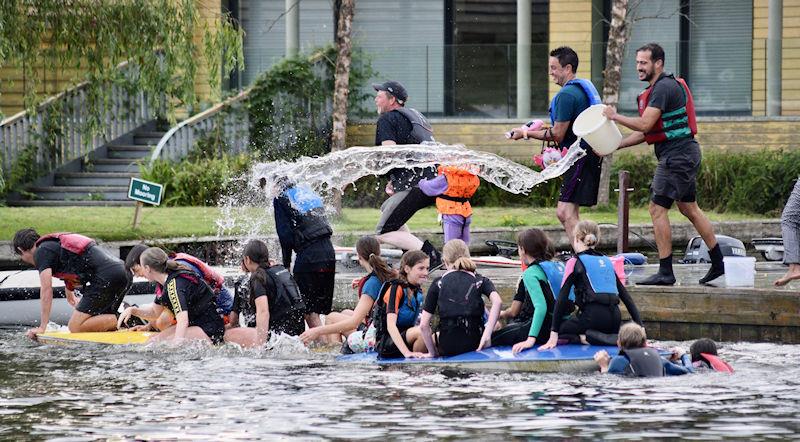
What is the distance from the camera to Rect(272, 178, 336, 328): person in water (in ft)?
40.4

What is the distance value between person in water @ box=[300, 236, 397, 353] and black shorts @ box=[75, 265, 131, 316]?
2352 mm

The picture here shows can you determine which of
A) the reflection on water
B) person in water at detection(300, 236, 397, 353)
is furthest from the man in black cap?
the reflection on water

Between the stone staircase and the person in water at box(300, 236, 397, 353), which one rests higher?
the stone staircase

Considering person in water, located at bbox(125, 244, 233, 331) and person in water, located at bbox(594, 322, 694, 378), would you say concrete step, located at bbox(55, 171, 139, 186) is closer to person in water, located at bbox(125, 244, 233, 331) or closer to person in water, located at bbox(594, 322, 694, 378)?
person in water, located at bbox(125, 244, 233, 331)

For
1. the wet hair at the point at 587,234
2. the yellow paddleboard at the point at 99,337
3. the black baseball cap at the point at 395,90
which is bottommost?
the yellow paddleboard at the point at 99,337

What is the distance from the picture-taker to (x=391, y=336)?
11.1 m

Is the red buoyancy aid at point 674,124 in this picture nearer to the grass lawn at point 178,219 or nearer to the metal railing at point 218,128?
the grass lawn at point 178,219

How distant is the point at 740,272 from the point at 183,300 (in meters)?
4.79

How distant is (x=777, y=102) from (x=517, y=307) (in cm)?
1638

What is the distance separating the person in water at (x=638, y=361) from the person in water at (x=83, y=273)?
5.25 meters

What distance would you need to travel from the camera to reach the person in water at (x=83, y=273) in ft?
42.5

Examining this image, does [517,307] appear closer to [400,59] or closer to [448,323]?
[448,323]

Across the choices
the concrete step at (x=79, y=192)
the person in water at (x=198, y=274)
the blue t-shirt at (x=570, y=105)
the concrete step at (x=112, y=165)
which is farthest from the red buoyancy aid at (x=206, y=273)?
the concrete step at (x=112, y=165)

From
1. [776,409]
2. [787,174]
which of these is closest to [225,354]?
[776,409]
